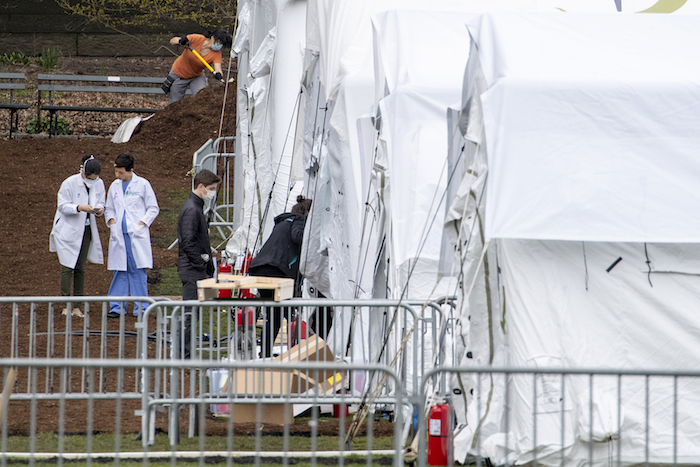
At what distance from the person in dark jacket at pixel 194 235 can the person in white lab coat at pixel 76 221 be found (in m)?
1.78

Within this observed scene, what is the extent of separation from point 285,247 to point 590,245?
4079mm

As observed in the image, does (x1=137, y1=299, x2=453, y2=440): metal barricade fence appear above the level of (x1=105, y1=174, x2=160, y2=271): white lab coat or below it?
below

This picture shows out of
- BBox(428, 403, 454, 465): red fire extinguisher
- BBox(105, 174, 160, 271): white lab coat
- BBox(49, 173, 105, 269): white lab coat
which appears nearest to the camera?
BBox(428, 403, 454, 465): red fire extinguisher

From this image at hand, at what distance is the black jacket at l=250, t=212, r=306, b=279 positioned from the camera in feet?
27.4

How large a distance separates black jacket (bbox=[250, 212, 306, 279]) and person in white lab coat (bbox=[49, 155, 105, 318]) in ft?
8.21

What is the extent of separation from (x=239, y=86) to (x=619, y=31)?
9724 mm

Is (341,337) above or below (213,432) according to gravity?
above

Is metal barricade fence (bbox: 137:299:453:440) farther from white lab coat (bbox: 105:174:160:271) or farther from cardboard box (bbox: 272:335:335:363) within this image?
white lab coat (bbox: 105:174:160:271)

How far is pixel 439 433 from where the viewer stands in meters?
4.94

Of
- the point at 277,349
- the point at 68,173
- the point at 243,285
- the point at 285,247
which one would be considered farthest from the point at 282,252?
the point at 68,173

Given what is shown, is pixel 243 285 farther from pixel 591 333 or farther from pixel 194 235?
pixel 194 235

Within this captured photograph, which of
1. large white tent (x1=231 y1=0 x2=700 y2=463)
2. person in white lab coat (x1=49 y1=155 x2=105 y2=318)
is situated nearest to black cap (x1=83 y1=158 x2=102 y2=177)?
person in white lab coat (x1=49 y1=155 x2=105 y2=318)

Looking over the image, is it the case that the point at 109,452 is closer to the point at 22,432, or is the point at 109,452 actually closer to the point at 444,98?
the point at 22,432

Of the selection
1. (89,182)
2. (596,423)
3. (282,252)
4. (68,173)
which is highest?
(68,173)
